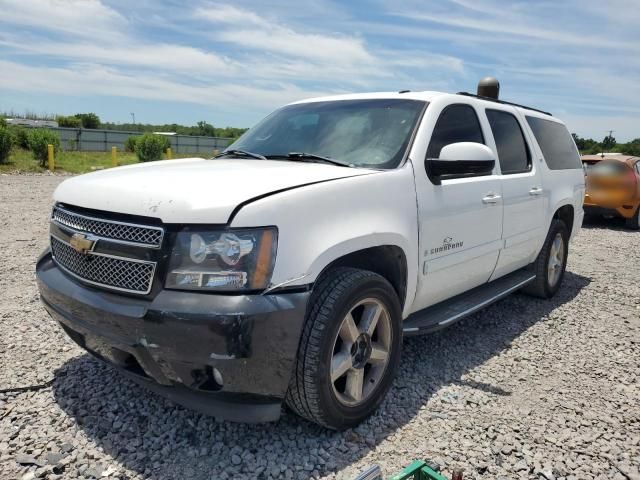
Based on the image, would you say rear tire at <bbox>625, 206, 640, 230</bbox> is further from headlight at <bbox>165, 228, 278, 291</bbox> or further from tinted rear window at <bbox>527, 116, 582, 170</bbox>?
headlight at <bbox>165, 228, 278, 291</bbox>

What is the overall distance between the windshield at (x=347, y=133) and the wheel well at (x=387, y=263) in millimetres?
523

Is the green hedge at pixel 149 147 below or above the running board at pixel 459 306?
above

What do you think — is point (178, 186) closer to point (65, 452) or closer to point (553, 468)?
point (65, 452)

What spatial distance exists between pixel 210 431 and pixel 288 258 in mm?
1126

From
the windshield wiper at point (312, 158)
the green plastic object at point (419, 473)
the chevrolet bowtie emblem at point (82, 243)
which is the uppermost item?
the windshield wiper at point (312, 158)

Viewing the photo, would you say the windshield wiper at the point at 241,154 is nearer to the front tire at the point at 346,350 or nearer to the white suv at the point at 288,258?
the white suv at the point at 288,258

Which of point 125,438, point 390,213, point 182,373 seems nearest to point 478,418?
point 390,213

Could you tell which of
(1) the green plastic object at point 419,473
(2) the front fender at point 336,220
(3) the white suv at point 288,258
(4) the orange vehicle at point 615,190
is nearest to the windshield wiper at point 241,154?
(3) the white suv at point 288,258

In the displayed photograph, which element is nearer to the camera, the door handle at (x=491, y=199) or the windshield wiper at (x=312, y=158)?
the windshield wiper at (x=312, y=158)

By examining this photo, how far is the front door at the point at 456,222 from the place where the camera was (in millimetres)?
3170

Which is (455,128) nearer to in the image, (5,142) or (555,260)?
(555,260)

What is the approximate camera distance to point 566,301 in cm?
541

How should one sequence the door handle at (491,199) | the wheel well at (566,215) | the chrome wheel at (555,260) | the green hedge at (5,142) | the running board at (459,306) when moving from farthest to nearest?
the green hedge at (5,142)
the wheel well at (566,215)
the chrome wheel at (555,260)
the door handle at (491,199)
the running board at (459,306)

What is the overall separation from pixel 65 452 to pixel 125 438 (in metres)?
0.27
